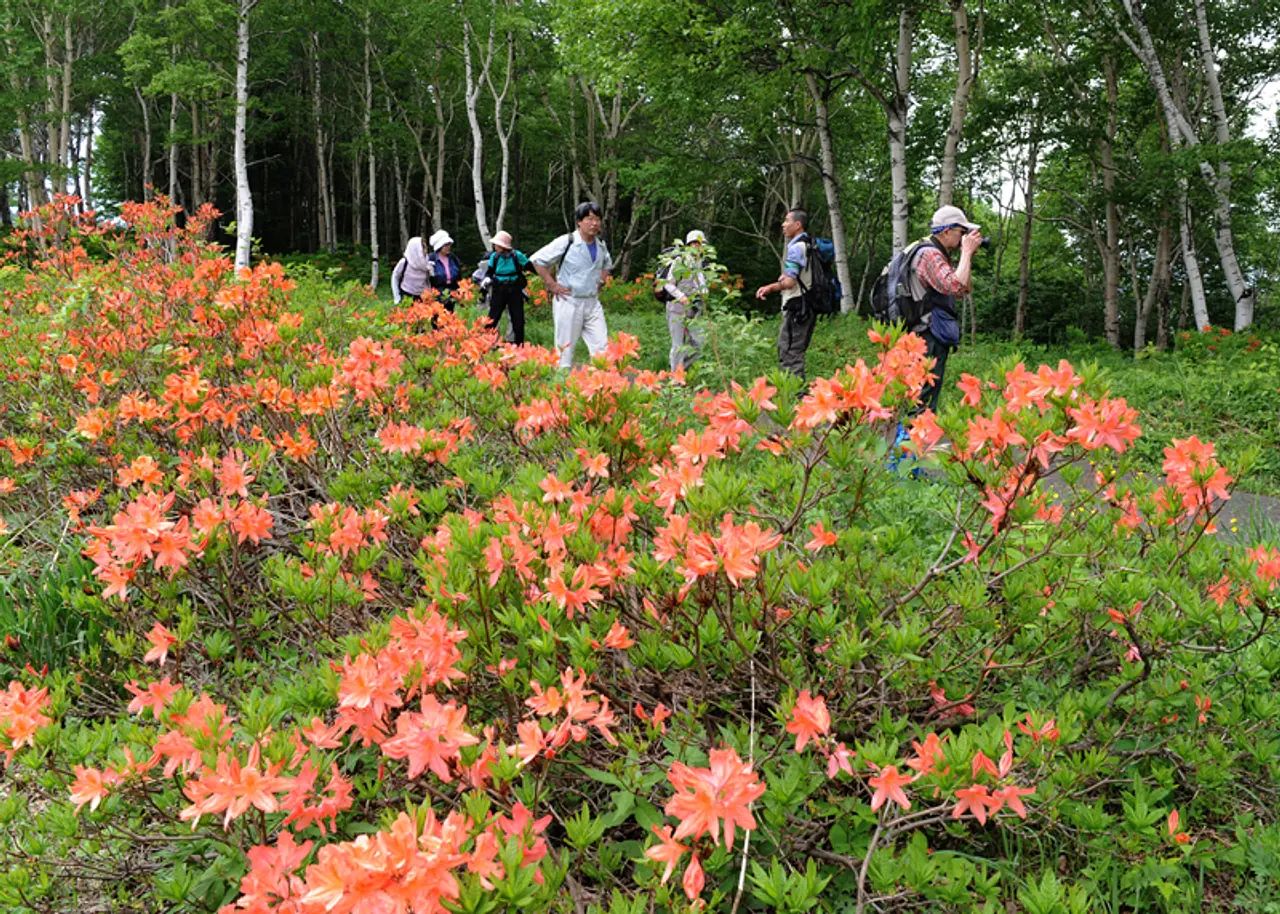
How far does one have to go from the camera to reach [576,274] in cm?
724

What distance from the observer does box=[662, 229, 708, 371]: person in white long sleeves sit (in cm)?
669

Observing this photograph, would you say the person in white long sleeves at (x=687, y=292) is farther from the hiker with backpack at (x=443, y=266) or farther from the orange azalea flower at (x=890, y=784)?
the orange azalea flower at (x=890, y=784)

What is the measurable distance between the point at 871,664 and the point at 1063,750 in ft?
1.38

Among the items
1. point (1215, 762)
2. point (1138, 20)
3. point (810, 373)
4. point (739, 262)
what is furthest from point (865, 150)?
point (1215, 762)

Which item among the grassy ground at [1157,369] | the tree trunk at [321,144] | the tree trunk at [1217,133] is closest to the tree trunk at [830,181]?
the grassy ground at [1157,369]

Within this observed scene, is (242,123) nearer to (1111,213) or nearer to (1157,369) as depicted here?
(1157,369)

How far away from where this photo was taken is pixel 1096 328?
26.5 meters

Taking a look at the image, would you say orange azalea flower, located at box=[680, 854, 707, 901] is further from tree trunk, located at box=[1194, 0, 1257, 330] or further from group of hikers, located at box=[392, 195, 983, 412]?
tree trunk, located at box=[1194, 0, 1257, 330]

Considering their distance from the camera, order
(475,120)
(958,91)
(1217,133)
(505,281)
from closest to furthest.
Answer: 1. (505,281)
2. (958,91)
3. (1217,133)
4. (475,120)

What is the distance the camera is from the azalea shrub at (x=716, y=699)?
4.49ft

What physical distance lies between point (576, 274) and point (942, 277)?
3395 millimetres

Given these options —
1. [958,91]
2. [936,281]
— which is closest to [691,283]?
[936,281]

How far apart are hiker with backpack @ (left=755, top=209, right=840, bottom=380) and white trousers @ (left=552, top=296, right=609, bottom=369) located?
1.49m

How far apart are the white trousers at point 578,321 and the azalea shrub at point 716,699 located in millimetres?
4867
